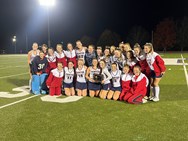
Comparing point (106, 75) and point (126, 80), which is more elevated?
point (106, 75)

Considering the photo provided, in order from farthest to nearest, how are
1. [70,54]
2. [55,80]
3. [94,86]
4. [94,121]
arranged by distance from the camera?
[70,54]
[55,80]
[94,86]
[94,121]

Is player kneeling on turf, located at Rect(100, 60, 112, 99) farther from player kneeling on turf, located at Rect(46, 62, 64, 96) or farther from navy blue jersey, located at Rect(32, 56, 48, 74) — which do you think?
navy blue jersey, located at Rect(32, 56, 48, 74)

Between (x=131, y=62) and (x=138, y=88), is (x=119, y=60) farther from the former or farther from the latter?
(x=138, y=88)

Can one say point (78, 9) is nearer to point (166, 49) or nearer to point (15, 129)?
point (166, 49)

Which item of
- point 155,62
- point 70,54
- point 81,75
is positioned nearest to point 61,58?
point 70,54

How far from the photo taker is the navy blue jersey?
7.88 meters

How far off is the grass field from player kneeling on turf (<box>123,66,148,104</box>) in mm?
266

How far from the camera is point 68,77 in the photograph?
7695mm

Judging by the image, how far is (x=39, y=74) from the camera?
7.94 meters

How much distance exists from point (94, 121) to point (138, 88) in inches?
→ 83.9

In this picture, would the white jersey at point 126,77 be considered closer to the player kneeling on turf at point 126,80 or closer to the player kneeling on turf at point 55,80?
the player kneeling on turf at point 126,80

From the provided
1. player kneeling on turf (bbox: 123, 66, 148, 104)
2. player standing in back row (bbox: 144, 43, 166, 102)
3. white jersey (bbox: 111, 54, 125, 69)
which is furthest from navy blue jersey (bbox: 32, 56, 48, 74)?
player standing in back row (bbox: 144, 43, 166, 102)

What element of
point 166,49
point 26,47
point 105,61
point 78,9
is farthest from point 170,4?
point 105,61

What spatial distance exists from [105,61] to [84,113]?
2490 millimetres
